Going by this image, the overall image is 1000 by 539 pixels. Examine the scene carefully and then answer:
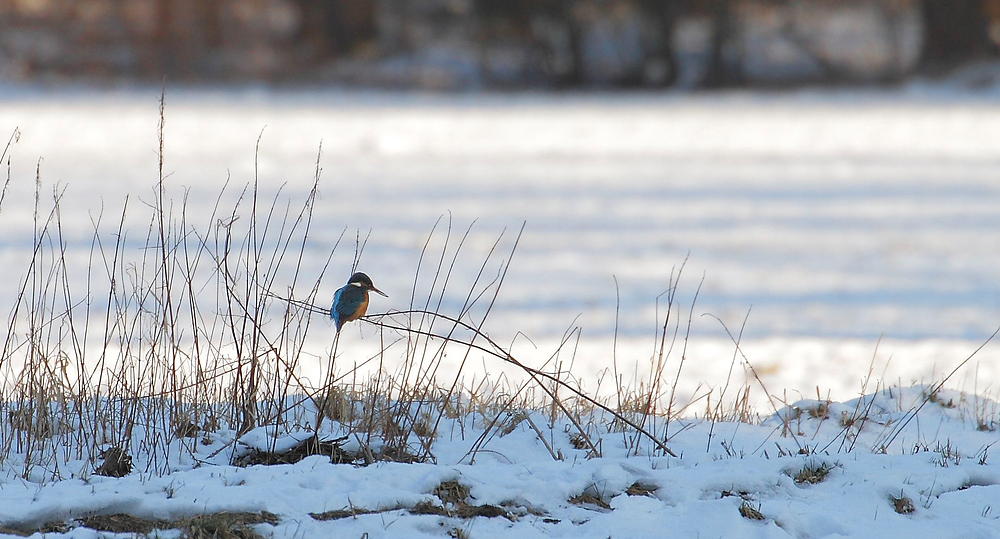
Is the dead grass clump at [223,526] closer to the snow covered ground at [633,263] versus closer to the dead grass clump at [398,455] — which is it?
the snow covered ground at [633,263]

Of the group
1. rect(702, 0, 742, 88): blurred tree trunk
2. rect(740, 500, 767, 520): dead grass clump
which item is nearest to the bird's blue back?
rect(740, 500, 767, 520): dead grass clump

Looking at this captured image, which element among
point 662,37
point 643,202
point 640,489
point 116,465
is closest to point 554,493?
point 640,489

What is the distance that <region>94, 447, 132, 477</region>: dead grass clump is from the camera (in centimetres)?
315

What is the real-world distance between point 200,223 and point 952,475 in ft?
25.3

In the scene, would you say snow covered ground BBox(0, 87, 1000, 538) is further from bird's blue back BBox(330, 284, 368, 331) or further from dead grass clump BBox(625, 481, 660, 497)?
bird's blue back BBox(330, 284, 368, 331)

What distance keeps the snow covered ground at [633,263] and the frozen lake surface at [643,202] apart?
44mm

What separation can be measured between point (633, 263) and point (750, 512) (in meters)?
5.91

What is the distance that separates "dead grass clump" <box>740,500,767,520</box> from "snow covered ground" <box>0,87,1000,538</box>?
0.06 ft

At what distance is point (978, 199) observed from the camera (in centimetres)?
1118

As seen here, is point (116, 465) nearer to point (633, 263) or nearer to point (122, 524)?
point (122, 524)

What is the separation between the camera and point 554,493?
118 inches

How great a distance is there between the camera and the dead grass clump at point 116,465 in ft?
10.3

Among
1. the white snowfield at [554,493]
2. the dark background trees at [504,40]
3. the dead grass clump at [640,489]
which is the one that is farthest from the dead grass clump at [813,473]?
the dark background trees at [504,40]

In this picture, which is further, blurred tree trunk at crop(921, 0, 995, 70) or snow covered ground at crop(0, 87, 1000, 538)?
blurred tree trunk at crop(921, 0, 995, 70)
